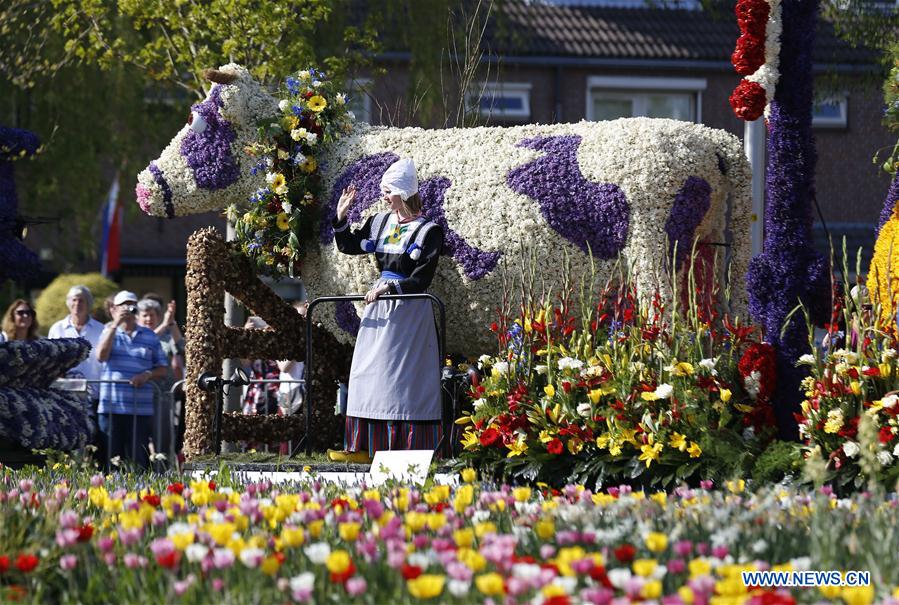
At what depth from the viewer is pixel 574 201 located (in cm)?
738

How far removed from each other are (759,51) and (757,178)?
1094mm

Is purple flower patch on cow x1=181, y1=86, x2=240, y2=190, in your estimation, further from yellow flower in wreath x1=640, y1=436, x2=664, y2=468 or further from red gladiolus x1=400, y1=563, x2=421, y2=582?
red gladiolus x1=400, y1=563, x2=421, y2=582

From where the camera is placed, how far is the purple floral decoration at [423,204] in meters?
7.53

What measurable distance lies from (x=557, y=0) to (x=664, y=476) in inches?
747

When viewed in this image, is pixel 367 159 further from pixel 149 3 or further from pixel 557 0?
pixel 557 0

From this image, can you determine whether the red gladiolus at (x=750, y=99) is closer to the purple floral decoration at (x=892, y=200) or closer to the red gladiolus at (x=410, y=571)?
the purple floral decoration at (x=892, y=200)

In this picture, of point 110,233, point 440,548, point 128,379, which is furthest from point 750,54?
point 110,233

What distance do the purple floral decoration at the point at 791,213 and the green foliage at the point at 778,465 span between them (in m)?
0.86

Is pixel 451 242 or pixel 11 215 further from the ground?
pixel 11 215

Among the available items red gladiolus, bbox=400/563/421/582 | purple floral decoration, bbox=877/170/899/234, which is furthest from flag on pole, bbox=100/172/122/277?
red gladiolus, bbox=400/563/421/582

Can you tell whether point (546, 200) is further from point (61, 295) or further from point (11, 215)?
point (61, 295)

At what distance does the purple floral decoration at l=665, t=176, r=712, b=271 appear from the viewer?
7.28 m

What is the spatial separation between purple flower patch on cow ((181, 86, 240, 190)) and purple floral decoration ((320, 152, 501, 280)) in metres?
0.78

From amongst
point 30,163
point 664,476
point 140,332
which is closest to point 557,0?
point 30,163
